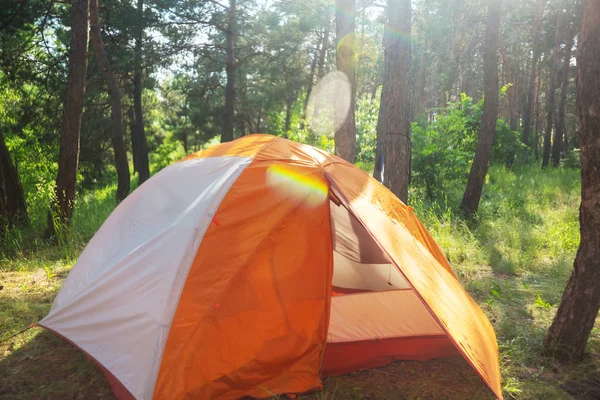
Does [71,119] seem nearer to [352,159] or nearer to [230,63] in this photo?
[352,159]

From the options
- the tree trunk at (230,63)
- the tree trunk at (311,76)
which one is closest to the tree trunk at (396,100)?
the tree trunk at (230,63)

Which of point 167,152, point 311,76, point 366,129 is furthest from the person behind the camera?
point 167,152

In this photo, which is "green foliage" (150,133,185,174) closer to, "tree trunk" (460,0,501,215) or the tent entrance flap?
"tree trunk" (460,0,501,215)

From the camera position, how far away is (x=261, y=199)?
3.09 metres

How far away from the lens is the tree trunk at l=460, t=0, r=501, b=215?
8062 mm

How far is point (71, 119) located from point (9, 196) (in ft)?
5.21

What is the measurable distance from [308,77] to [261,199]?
16.7 m

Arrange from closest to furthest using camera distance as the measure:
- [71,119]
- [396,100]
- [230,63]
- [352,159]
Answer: [396,100] < [71,119] < [352,159] < [230,63]

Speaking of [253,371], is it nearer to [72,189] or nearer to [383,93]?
[383,93]

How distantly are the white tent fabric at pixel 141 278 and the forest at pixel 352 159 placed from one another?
427 mm

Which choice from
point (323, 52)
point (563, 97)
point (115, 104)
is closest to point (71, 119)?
point (115, 104)

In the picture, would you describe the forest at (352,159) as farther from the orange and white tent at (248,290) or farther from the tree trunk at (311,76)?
the orange and white tent at (248,290)

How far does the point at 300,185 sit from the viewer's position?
125 inches

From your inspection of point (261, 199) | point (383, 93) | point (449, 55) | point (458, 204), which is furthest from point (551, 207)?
point (449, 55)
